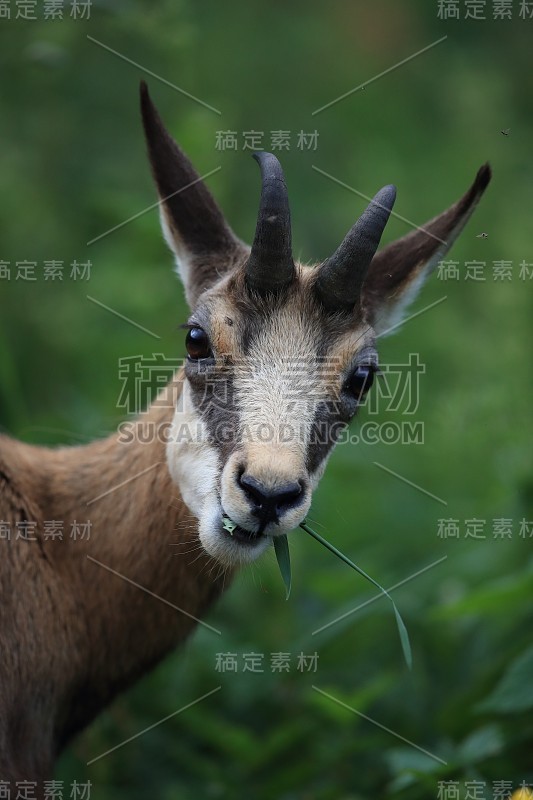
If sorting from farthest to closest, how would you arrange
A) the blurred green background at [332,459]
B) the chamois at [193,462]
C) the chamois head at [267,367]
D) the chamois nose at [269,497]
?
the blurred green background at [332,459] < the chamois at [193,462] < the chamois head at [267,367] < the chamois nose at [269,497]

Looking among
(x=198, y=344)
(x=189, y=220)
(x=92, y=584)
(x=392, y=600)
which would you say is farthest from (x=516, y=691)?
(x=189, y=220)

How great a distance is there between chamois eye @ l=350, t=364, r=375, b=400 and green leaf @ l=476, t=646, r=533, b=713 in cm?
215

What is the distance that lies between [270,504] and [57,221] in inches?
347

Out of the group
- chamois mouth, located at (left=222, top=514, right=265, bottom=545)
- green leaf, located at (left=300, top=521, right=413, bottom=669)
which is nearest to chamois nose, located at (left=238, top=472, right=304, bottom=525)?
chamois mouth, located at (left=222, top=514, right=265, bottom=545)

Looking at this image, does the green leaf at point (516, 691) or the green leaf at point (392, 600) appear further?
the green leaf at point (516, 691)

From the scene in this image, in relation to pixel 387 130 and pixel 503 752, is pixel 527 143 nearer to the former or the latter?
pixel 387 130

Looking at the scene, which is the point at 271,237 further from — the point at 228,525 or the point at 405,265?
the point at 228,525

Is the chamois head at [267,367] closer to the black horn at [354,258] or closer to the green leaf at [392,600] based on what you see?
the black horn at [354,258]

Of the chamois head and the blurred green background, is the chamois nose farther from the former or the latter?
the blurred green background

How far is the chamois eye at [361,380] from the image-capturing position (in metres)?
7.51

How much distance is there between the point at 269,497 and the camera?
629 cm

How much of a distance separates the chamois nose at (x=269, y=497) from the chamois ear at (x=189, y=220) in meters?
2.24

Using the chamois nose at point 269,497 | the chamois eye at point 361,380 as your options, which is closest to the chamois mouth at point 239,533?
the chamois nose at point 269,497

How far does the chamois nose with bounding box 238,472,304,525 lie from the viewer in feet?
20.6
